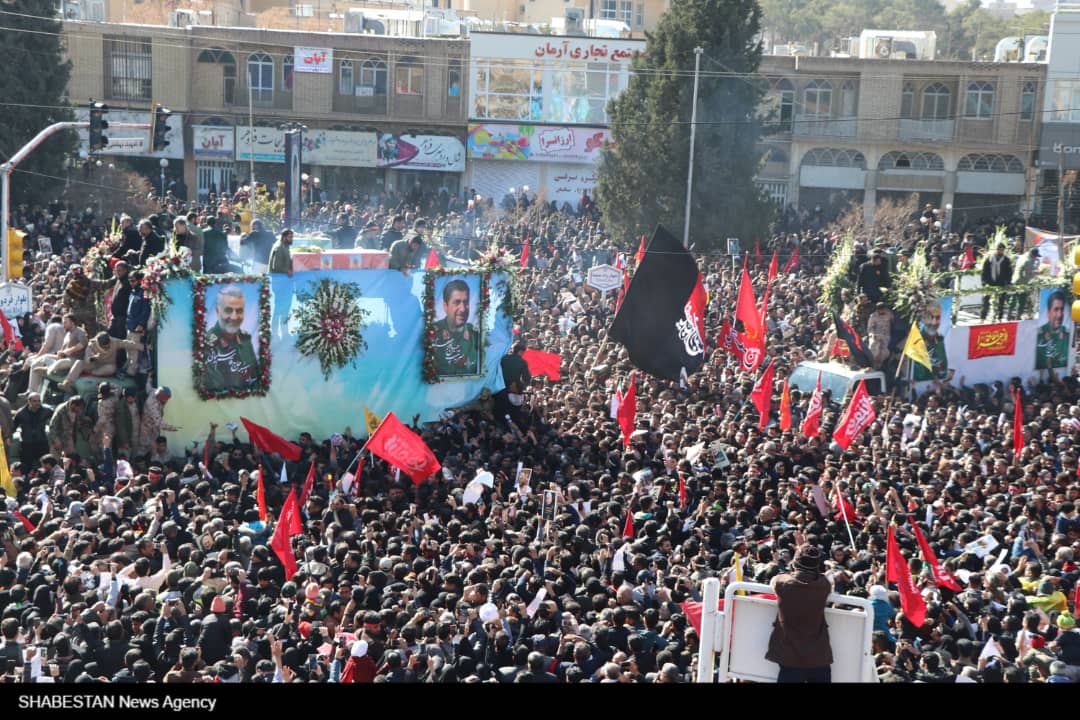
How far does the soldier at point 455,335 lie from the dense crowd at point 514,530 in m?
0.56

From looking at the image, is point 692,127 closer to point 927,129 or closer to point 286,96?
point 927,129

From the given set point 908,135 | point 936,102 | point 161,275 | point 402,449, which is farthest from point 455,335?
point 936,102

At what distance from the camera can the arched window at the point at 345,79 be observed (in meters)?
49.4

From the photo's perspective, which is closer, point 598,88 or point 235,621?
point 235,621

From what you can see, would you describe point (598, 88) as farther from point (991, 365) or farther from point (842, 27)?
point (842, 27)

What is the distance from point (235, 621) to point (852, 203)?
40.6 m

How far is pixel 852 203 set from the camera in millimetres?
47312

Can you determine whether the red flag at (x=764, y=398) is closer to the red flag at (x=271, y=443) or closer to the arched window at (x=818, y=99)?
the red flag at (x=271, y=443)

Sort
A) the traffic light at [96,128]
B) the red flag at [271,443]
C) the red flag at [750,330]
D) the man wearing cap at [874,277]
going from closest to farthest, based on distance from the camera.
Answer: the red flag at [271,443] < the red flag at [750,330] < the man wearing cap at [874,277] < the traffic light at [96,128]

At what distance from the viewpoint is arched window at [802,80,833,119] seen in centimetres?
5003

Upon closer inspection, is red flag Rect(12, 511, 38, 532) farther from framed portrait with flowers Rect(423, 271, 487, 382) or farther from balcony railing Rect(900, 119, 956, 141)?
balcony railing Rect(900, 119, 956, 141)

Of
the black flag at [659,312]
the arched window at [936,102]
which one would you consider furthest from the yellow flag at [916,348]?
the arched window at [936,102]
